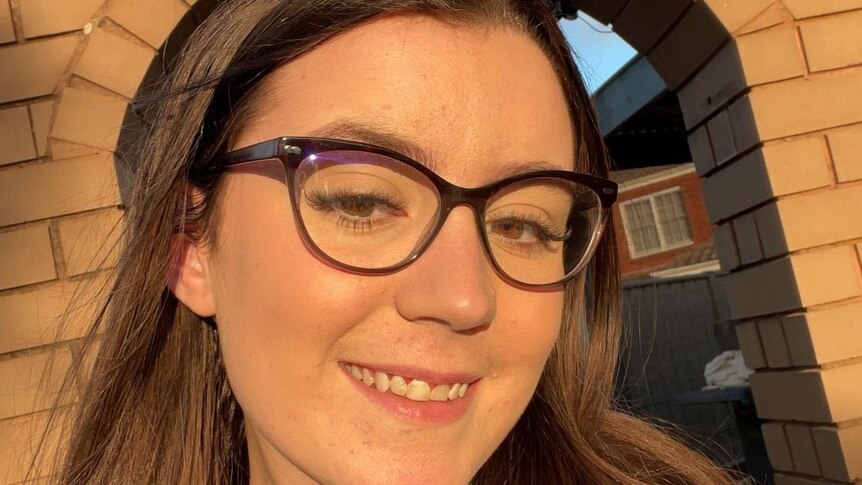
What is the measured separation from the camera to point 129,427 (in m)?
1.37

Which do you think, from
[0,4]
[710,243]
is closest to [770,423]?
[0,4]

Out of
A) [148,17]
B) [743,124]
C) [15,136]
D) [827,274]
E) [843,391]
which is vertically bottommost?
[843,391]

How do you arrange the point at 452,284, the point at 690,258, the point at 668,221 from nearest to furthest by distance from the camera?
1. the point at 452,284
2. the point at 690,258
3. the point at 668,221

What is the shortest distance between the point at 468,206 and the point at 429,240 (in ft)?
0.27

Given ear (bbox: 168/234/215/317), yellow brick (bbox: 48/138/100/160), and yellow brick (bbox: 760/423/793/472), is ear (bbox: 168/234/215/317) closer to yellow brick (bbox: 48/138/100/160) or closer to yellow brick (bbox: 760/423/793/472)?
yellow brick (bbox: 48/138/100/160)

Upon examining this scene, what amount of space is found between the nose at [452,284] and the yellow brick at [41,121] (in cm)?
225

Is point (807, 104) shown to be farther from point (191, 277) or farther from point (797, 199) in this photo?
point (191, 277)

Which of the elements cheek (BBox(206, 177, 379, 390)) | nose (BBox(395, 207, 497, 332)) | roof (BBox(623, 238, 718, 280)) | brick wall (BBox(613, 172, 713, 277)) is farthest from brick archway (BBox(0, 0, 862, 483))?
brick wall (BBox(613, 172, 713, 277))

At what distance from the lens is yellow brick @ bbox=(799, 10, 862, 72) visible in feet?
9.25

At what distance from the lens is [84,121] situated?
2633 millimetres

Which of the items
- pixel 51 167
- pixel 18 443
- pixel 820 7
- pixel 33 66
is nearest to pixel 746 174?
pixel 820 7

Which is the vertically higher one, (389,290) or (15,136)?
(15,136)

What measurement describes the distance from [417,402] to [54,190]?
7.23 ft

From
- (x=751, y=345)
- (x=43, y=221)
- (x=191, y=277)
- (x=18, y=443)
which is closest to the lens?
(x=191, y=277)
